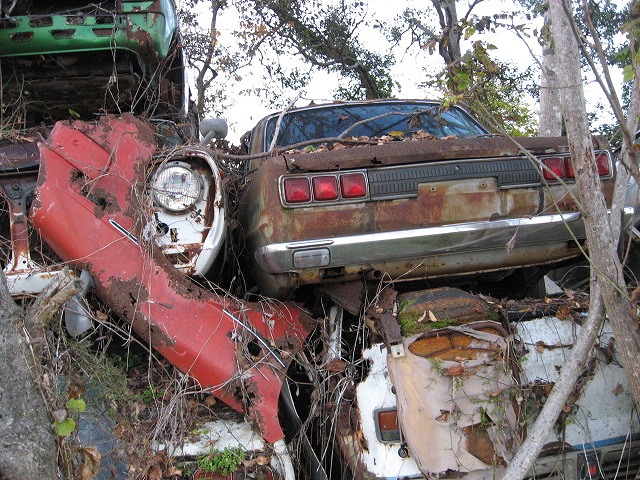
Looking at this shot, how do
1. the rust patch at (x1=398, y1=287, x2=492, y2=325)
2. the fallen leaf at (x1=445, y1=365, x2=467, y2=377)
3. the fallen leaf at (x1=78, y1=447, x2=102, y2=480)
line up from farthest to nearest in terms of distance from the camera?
the rust patch at (x1=398, y1=287, x2=492, y2=325) → the fallen leaf at (x1=445, y1=365, x2=467, y2=377) → the fallen leaf at (x1=78, y1=447, x2=102, y2=480)

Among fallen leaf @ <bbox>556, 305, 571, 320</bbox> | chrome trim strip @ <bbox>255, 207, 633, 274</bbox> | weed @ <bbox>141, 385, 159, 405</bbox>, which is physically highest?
chrome trim strip @ <bbox>255, 207, 633, 274</bbox>

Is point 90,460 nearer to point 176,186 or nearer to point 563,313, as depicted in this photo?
point 176,186

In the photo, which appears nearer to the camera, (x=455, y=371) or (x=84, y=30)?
(x=455, y=371)

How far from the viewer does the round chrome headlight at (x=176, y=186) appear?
9.84ft

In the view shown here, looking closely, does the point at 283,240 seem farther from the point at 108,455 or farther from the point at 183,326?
the point at 108,455

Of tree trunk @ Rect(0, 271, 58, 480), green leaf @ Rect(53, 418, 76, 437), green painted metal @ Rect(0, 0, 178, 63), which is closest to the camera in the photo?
tree trunk @ Rect(0, 271, 58, 480)

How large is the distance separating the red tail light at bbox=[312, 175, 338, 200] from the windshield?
117cm

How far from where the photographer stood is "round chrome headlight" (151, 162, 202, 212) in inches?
118

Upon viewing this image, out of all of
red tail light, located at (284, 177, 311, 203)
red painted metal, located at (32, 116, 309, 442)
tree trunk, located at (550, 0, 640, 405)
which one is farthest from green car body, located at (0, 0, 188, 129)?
tree trunk, located at (550, 0, 640, 405)

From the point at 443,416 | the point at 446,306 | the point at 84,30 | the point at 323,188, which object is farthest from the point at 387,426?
the point at 84,30

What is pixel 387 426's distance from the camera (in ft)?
8.80

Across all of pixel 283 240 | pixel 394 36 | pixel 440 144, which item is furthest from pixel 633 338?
pixel 394 36

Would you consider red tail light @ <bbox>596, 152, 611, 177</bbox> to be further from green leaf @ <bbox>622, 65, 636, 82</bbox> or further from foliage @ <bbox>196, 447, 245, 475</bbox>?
foliage @ <bbox>196, 447, 245, 475</bbox>

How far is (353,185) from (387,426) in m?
0.98
